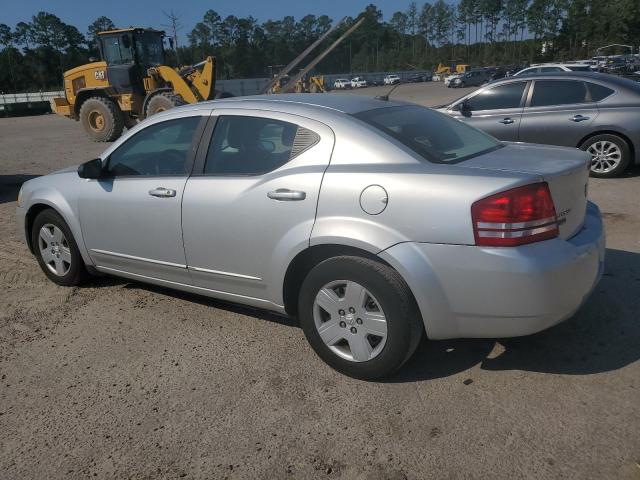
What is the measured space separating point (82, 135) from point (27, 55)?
230 feet

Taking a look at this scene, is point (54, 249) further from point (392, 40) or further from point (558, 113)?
point (392, 40)

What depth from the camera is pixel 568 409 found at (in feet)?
9.13

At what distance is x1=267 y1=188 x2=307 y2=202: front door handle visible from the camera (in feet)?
10.4

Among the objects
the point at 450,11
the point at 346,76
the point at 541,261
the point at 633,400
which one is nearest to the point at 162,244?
the point at 541,261

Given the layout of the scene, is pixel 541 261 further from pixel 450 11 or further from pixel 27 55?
pixel 450 11

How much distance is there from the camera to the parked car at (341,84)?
68694mm

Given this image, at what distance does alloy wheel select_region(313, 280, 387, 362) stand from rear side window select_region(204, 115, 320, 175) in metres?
0.86

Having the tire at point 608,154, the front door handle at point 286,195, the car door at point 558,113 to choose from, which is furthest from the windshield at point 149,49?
the front door handle at point 286,195

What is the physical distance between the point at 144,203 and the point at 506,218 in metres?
2.46

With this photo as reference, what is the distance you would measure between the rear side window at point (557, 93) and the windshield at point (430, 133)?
16.3 ft

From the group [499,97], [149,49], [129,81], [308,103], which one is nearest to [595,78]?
[499,97]

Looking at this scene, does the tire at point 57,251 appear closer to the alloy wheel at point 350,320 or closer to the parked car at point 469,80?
the alloy wheel at point 350,320

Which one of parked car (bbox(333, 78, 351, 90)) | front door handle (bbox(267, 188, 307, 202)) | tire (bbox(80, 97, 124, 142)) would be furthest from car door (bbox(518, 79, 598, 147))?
parked car (bbox(333, 78, 351, 90))

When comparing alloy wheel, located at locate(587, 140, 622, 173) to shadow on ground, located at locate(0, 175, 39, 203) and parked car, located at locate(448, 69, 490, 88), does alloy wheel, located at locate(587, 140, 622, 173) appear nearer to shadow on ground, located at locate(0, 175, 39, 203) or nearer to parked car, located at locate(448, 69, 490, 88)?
shadow on ground, located at locate(0, 175, 39, 203)
